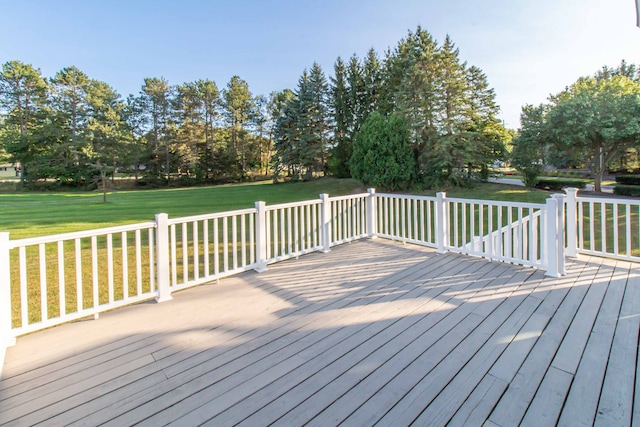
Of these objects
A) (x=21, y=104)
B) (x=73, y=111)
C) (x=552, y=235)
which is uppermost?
(x=21, y=104)

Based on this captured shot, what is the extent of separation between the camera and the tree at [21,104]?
2348 centimetres

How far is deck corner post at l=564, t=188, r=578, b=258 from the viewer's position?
390 cm

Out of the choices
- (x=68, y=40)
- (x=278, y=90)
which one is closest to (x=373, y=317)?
(x=68, y=40)

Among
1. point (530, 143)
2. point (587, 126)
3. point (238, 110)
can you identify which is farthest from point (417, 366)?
point (238, 110)

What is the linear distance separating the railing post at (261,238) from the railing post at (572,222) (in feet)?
11.8

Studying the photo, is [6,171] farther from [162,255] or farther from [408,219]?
[408,219]

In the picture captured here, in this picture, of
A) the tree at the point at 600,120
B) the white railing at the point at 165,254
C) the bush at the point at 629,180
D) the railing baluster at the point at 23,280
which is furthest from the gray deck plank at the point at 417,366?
the bush at the point at 629,180

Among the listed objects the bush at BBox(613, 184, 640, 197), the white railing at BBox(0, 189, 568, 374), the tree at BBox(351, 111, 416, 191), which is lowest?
the white railing at BBox(0, 189, 568, 374)

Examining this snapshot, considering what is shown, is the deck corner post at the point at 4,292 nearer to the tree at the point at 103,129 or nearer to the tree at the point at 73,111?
the tree at the point at 103,129

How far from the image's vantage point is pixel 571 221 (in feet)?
13.0

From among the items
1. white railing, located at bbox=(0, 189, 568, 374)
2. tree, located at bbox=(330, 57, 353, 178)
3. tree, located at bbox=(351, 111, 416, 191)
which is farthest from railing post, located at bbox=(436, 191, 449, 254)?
tree, located at bbox=(330, 57, 353, 178)

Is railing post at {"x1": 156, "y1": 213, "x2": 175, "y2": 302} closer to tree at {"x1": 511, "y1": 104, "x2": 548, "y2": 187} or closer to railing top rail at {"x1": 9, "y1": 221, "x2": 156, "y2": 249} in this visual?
railing top rail at {"x1": 9, "y1": 221, "x2": 156, "y2": 249}

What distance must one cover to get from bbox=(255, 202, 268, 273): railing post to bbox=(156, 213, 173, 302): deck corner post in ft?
3.44

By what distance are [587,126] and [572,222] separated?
13.8 meters
